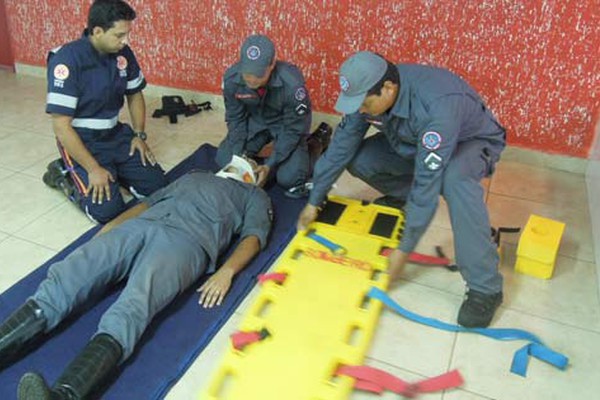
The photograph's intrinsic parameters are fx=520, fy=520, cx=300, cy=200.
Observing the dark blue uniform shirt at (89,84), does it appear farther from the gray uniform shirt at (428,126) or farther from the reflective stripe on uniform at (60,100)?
the gray uniform shirt at (428,126)

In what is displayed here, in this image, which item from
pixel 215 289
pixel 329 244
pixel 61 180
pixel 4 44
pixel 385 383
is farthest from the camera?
pixel 4 44

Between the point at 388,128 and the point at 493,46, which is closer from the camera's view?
the point at 388,128

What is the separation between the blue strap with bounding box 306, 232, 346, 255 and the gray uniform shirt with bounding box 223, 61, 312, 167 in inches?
24.2

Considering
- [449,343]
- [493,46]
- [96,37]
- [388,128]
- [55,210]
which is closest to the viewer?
[449,343]

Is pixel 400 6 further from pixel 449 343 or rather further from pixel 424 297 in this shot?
pixel 449 343

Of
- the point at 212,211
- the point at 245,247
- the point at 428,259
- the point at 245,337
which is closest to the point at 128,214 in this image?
the point at 212,211

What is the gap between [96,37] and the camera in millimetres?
2254

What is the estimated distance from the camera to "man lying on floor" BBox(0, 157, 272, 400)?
5.01 feet

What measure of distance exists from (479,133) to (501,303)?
63cm

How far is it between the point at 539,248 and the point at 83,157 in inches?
77.1

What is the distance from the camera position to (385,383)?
1.56 meters

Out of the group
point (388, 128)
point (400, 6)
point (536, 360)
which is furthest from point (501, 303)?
point (400, 6)

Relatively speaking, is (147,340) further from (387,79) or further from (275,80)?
(275,80)

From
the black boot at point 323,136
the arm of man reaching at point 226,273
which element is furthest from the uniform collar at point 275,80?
the arm of man reaching at point 226,273
